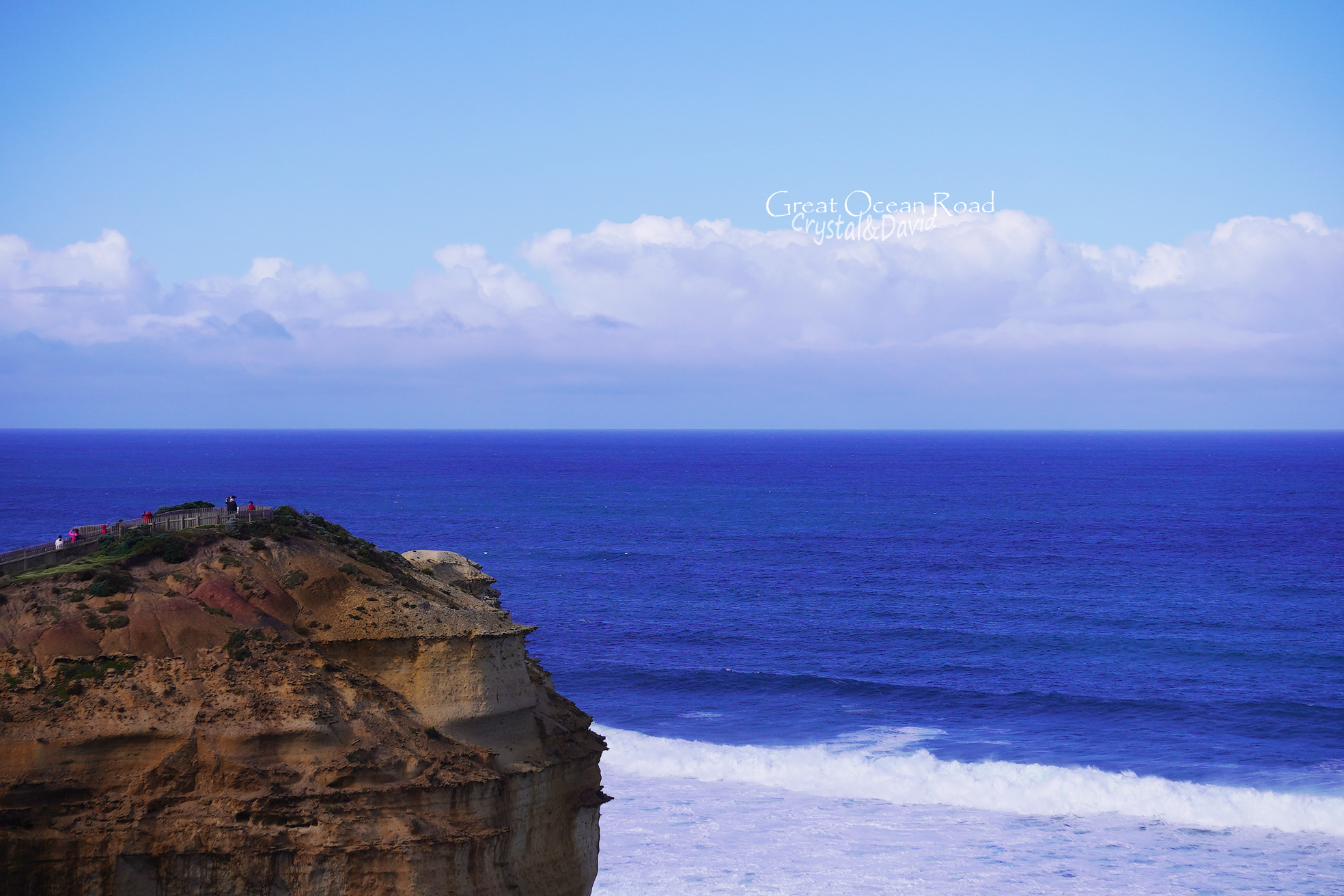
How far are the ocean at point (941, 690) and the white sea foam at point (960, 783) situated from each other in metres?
0.12

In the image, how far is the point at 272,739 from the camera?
56.9 feet

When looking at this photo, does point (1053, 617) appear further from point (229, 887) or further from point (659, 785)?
point (229, 887)

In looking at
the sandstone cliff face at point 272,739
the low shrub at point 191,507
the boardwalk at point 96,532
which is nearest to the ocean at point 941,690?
the sandstone cliff face at point 272,739

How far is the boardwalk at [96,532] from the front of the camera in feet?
70.1

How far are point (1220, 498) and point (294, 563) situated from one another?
473 feet

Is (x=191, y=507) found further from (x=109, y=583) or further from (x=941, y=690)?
(x=941, y=690)

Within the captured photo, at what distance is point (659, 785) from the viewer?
39.3 meters

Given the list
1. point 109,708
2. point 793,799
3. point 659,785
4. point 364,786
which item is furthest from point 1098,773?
point 109,708

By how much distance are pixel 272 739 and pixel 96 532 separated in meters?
10.5

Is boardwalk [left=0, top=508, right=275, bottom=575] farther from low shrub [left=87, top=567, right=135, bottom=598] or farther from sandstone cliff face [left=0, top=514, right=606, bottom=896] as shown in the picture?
low shrub [left=87, top=567, right=135, bottom=598]

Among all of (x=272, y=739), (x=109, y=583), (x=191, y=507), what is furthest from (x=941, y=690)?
(x=109, y=583)

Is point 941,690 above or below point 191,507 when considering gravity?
below

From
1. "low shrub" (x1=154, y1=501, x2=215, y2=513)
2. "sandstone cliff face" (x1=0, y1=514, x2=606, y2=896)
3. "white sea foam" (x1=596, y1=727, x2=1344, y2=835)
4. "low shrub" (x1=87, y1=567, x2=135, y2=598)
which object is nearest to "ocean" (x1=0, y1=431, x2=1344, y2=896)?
"white sea foam" (x1=596, y1=727, x2=1344, y2=835)

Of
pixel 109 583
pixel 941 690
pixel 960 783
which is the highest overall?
pixel 109 583
